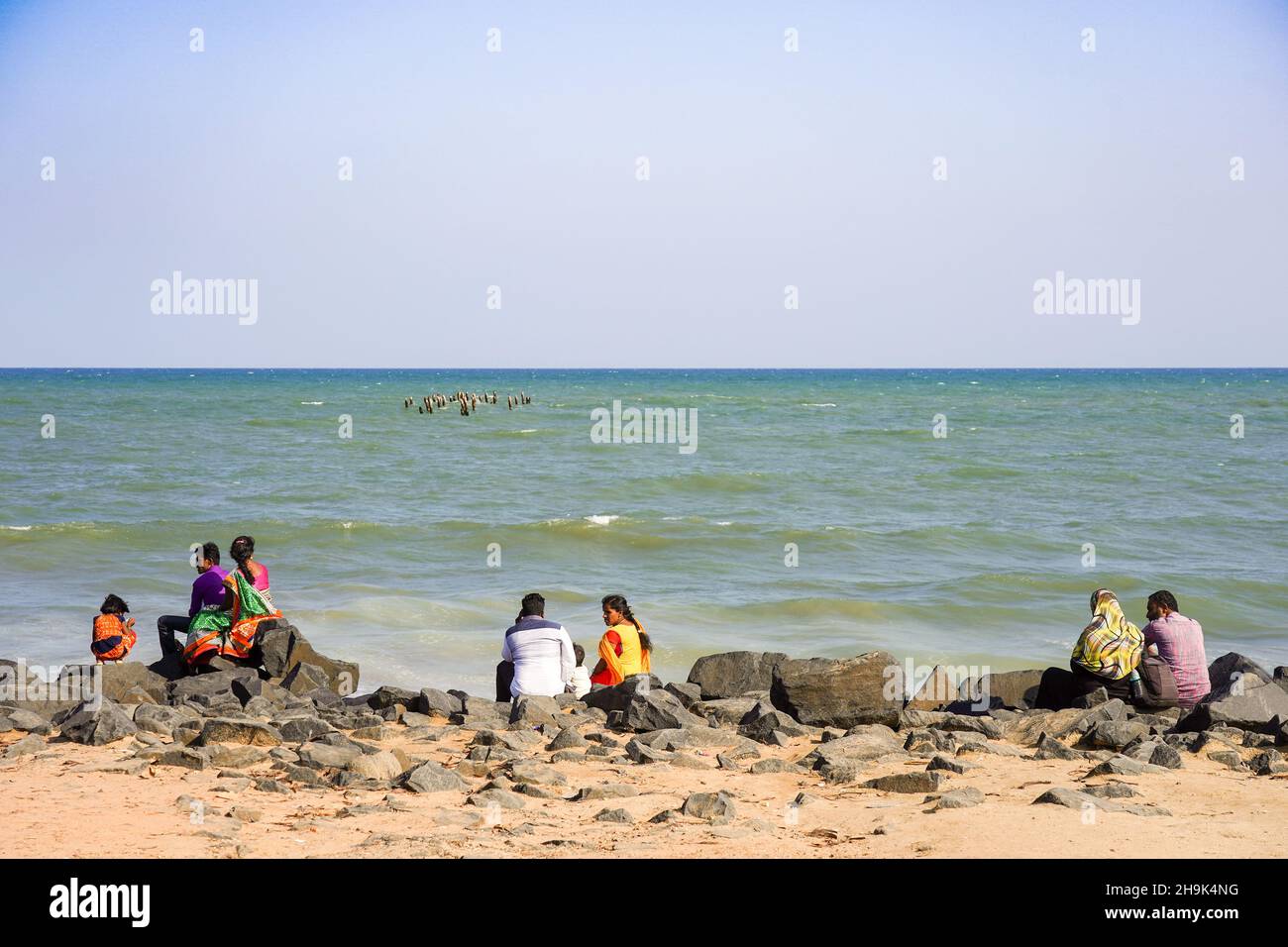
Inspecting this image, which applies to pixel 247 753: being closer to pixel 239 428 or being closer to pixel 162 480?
pixel 162 480

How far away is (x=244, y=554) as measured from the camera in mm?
10320

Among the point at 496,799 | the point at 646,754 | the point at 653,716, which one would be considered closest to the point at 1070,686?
the point at 653,716

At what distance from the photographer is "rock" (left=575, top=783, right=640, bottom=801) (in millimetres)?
6676

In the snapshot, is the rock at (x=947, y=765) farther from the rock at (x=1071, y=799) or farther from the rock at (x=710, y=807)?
the rock at (x=710, y=807)

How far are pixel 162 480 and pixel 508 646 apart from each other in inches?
832

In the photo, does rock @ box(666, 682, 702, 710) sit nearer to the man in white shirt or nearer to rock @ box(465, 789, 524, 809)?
the man in white shirt

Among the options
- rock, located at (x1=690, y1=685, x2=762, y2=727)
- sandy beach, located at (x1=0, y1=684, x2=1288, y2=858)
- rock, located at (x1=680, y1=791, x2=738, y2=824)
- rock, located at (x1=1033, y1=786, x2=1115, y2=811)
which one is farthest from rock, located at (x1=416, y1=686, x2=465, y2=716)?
rock, located at (x1=1033, y1=786, x2=1115, y2=811)

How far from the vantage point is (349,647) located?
42.8 feet

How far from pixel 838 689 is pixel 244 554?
505 cm

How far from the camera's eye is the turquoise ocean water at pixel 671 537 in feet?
46.0

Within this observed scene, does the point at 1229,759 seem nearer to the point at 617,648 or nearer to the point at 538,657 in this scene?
the point at 617,648

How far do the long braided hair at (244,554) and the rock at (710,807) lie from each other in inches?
206

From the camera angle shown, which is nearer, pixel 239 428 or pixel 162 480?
pixel 162 480
